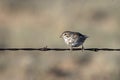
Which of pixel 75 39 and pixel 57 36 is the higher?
pixel 75 39

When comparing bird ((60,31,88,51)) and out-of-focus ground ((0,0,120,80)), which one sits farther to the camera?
out-of-focus ground ((0,0,120,80))

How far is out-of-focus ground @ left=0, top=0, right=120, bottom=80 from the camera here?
2041cm

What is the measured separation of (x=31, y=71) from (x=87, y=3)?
8.65 meters

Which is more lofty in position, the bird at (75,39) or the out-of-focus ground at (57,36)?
the bird at (75,39)

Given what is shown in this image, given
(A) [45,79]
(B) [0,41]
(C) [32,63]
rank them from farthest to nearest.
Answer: (B) [0,41], (C) [32,63], (A) [45,79]

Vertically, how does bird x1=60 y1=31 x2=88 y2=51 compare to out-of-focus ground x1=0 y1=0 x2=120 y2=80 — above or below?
above

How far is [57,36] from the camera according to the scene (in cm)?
2439

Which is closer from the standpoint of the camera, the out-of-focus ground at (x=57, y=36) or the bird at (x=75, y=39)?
the bird at (x=75, y=39)

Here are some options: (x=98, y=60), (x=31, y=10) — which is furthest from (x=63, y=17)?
(x=98, y=60)

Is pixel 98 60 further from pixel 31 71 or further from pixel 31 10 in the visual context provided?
pixel 31 10

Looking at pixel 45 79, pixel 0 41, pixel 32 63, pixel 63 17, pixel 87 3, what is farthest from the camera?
pixel 87 3

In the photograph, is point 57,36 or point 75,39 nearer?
point 75,39

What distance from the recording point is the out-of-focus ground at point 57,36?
66.9ft

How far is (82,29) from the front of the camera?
80.9ft
